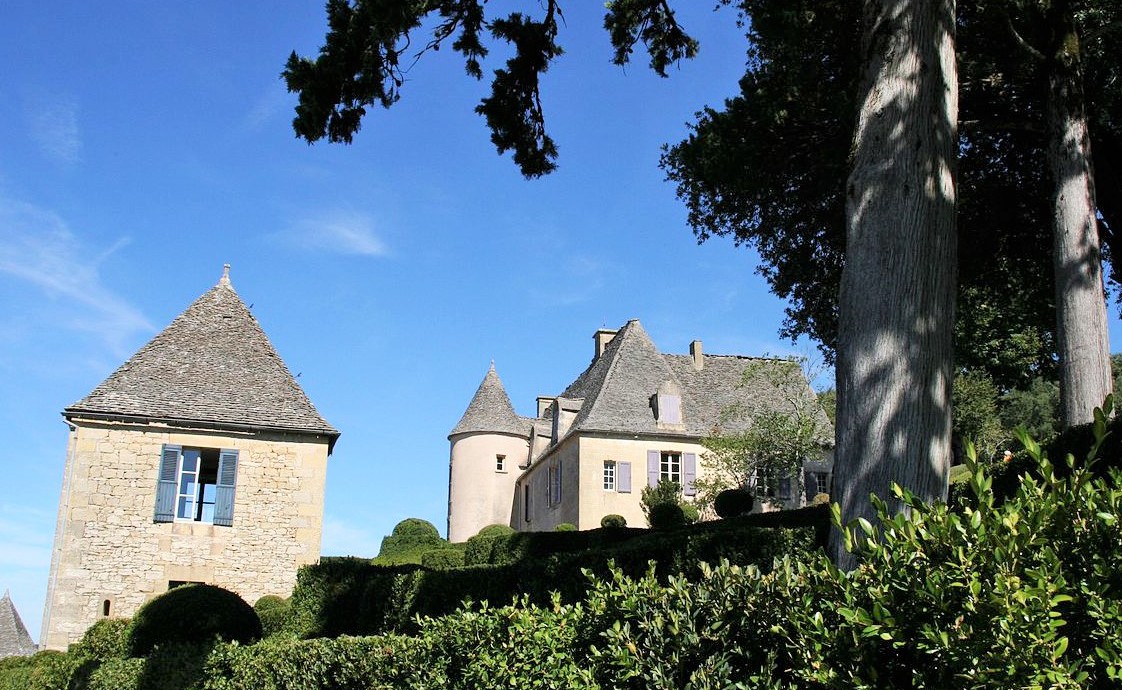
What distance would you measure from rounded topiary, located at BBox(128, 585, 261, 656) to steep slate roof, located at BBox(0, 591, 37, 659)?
18177mm

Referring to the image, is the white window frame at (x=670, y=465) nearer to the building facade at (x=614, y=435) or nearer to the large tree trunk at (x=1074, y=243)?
the building facade at (x=614, y=435)

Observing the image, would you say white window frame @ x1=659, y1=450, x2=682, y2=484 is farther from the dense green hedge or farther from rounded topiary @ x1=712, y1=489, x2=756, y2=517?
the dense green hedge

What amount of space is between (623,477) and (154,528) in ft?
58.3

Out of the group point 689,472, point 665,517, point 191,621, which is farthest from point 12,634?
point 689,472

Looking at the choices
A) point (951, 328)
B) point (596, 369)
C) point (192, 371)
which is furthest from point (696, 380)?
point (951, 328)

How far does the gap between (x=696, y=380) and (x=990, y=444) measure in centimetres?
1178

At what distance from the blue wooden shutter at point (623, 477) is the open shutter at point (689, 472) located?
6.91 ft

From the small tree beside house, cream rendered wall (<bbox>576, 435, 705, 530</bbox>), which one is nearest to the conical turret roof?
cream rendered wall (<bbox>576, 435, 705, 530</bbox>)

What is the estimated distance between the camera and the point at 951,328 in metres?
5.95

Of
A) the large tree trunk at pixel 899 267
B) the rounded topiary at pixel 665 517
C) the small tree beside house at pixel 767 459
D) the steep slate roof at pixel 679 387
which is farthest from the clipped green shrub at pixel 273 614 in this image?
the small tree beside house at pixel 767 459

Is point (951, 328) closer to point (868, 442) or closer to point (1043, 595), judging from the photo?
point (868, 442)

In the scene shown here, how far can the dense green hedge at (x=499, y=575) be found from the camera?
Result: 35.5 feet

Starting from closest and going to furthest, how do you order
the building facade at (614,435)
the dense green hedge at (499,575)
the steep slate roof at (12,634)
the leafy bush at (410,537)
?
the dense green hedge at (499,575)
the steep slate roof at (12,634)
the building facade at (614,435)
the leafy bush at (410,537)

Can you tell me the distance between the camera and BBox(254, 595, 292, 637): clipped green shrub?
1689 cm
